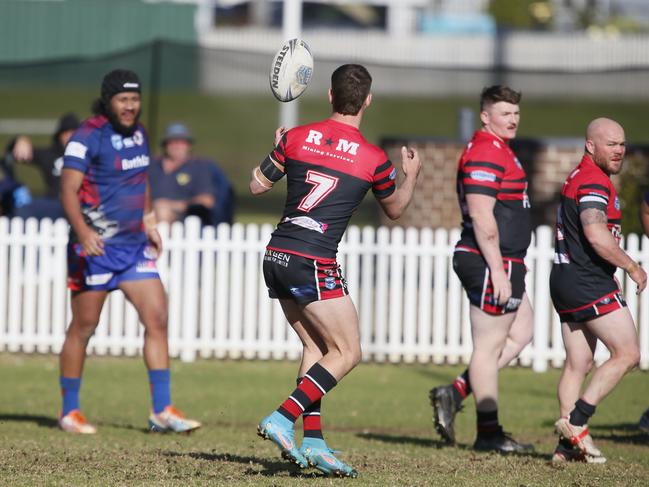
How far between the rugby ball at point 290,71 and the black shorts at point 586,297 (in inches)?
80.3

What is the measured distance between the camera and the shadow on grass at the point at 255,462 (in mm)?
6660

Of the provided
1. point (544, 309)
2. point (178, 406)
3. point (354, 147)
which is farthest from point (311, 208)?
point (544, 309)

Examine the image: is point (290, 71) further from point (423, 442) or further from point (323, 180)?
point (423, 442)

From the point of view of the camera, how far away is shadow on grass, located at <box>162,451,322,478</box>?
666cm

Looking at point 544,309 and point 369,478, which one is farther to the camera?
point 544,309

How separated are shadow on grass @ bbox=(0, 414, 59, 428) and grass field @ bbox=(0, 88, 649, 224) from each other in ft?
31.0

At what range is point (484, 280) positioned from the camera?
7.81 metres

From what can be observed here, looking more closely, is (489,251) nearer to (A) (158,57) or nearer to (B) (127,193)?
(B) (127,193)

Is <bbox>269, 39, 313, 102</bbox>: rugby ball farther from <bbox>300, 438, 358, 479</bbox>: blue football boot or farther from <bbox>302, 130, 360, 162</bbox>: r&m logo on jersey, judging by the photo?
<bbox>300, 438, 358, 479</bbox>: blue football boot

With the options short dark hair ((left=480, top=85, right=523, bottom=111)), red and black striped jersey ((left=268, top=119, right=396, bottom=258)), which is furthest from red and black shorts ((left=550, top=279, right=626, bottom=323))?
red and black striped jersey ((left=268, top=119, right=396, bottom=258))

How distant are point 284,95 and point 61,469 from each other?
2.40 metres

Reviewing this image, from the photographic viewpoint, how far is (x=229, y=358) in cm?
1280

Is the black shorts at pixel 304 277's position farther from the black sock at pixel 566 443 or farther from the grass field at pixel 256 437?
the black sock at pixel 566 443

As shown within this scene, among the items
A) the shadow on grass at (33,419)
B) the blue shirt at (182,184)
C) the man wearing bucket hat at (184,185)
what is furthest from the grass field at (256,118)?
the shadow on grass at (33,419)
